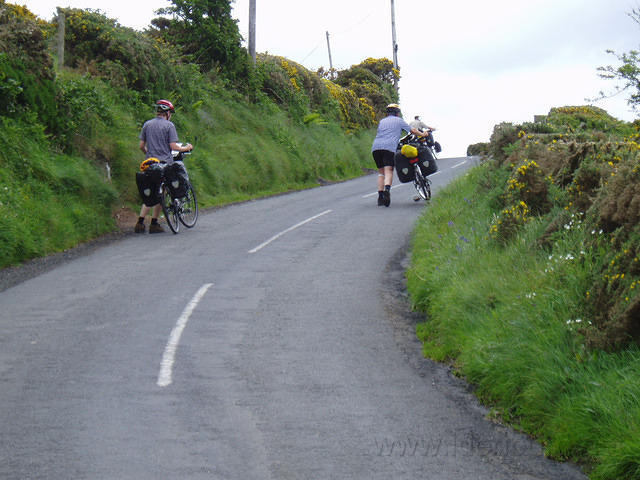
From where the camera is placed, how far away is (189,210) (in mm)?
15867

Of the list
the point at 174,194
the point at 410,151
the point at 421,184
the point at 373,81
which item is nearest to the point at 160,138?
the point at 174,194

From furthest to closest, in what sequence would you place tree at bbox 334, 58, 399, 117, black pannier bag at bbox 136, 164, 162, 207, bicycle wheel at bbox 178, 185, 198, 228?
tree at bbox 334, 58, 399, 117, bicycle wheel at bbox 178, 185, 198, 228, black pannier bag at bbox 136, 164, 162, 207

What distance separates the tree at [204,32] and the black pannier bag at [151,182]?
14575mm

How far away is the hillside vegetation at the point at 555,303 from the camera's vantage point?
5301 millimetres

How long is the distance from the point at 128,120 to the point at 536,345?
1549 cm

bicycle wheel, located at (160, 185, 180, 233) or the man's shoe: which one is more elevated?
bicycle wheel, located at (160, 185, 180, 233)

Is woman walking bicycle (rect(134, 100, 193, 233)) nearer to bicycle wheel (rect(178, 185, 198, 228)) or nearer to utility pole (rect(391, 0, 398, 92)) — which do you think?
bicycle wheel (rect(178, 185, 198, 228))

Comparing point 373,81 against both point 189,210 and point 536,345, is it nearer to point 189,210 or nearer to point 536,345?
point 189,210

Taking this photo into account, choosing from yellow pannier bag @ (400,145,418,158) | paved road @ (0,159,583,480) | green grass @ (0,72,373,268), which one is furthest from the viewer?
yellow pannier bag @ (400,145,418,158)

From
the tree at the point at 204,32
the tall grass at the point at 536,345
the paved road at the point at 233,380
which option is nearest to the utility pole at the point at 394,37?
the tree at the point at 204,32

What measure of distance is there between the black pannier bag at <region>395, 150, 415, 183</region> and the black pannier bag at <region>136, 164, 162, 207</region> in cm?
584

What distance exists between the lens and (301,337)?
26.3 feet

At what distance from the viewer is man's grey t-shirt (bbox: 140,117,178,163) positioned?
1492cm

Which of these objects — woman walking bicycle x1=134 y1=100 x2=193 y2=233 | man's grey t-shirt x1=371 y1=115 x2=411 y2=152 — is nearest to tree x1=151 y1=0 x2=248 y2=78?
man's grey t-shirt x1=371 y1=115 x2=411 y2=152
